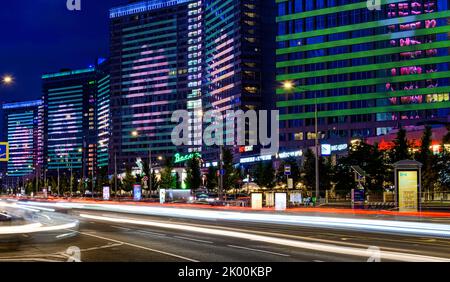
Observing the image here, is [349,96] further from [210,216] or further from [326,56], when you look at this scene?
[210,216]

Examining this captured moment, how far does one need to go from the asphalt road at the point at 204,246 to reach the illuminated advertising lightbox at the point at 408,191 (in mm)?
13525

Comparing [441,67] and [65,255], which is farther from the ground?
[441,67]

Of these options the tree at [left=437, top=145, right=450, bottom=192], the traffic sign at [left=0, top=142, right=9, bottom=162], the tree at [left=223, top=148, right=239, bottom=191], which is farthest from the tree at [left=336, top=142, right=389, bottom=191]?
the traffic sign at [left=0, top=142, right=9, bottom=162]

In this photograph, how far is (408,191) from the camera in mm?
37250

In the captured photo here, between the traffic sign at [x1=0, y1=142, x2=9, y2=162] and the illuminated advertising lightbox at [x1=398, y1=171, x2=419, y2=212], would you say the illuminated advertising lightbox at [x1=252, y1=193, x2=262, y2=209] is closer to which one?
the illuminated advertising lightbox at [x1=398, y1=171, x2=419, y2=212]

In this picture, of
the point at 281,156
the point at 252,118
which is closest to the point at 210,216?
the point at 281,156

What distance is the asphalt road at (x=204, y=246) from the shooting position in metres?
16.4

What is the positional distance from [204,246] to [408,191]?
70.0 ft

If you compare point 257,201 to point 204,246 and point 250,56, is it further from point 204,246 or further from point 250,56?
point 250,56

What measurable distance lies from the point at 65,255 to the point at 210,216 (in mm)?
24013

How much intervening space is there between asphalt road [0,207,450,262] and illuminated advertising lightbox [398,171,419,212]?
44.4 ft
